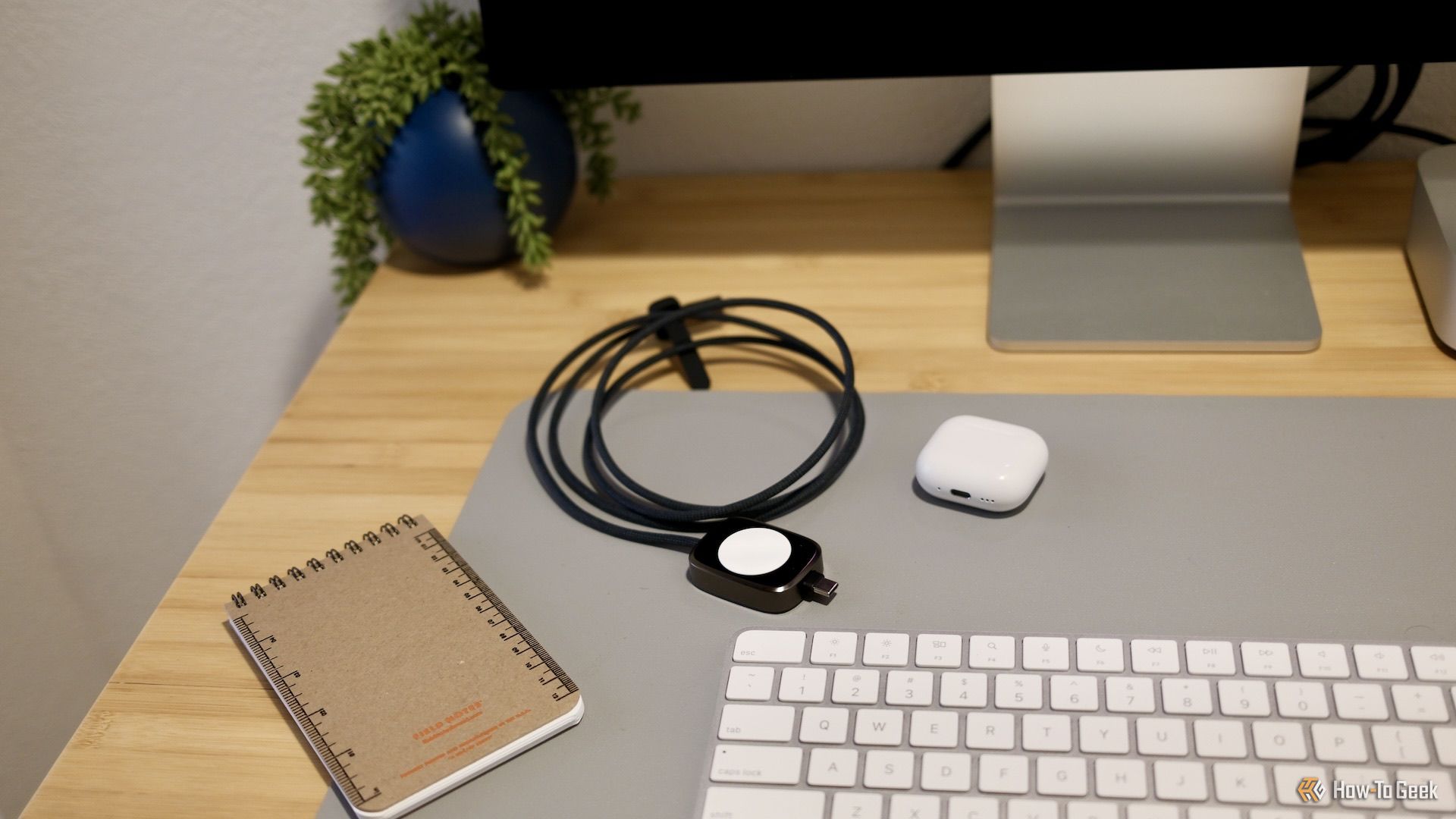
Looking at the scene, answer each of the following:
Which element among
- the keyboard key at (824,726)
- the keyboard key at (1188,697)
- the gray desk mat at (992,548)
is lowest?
the gray desk mat at (992,548)

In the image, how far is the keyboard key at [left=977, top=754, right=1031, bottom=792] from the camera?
0.39 m

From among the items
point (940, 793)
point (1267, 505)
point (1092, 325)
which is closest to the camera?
point (940, 793)

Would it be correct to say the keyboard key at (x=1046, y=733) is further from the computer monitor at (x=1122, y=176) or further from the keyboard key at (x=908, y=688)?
the computer monitor at (x=1122, y=176)

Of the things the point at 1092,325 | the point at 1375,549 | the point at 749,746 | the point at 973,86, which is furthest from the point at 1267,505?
the point at 973,86

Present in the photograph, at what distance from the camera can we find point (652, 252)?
2.50 feet

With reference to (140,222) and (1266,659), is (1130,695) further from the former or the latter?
(140,222)

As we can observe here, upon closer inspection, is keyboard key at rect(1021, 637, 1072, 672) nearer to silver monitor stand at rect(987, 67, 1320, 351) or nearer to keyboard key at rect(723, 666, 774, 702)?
keyboard key at rect(723, 666, 774, 702)

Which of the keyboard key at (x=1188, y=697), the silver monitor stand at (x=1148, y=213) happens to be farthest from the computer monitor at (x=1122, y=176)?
the keyboard key at (x=1188, y=697)

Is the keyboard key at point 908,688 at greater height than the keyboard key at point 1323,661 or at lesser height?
lesser

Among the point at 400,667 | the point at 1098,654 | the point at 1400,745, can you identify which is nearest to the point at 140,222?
the point at 400,667

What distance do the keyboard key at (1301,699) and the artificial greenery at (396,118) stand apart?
1.62ft

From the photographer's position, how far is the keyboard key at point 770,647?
1.47 ft

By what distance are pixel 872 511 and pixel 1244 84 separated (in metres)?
0.35

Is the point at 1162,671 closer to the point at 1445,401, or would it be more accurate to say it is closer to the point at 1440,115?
the point at 1445,401
